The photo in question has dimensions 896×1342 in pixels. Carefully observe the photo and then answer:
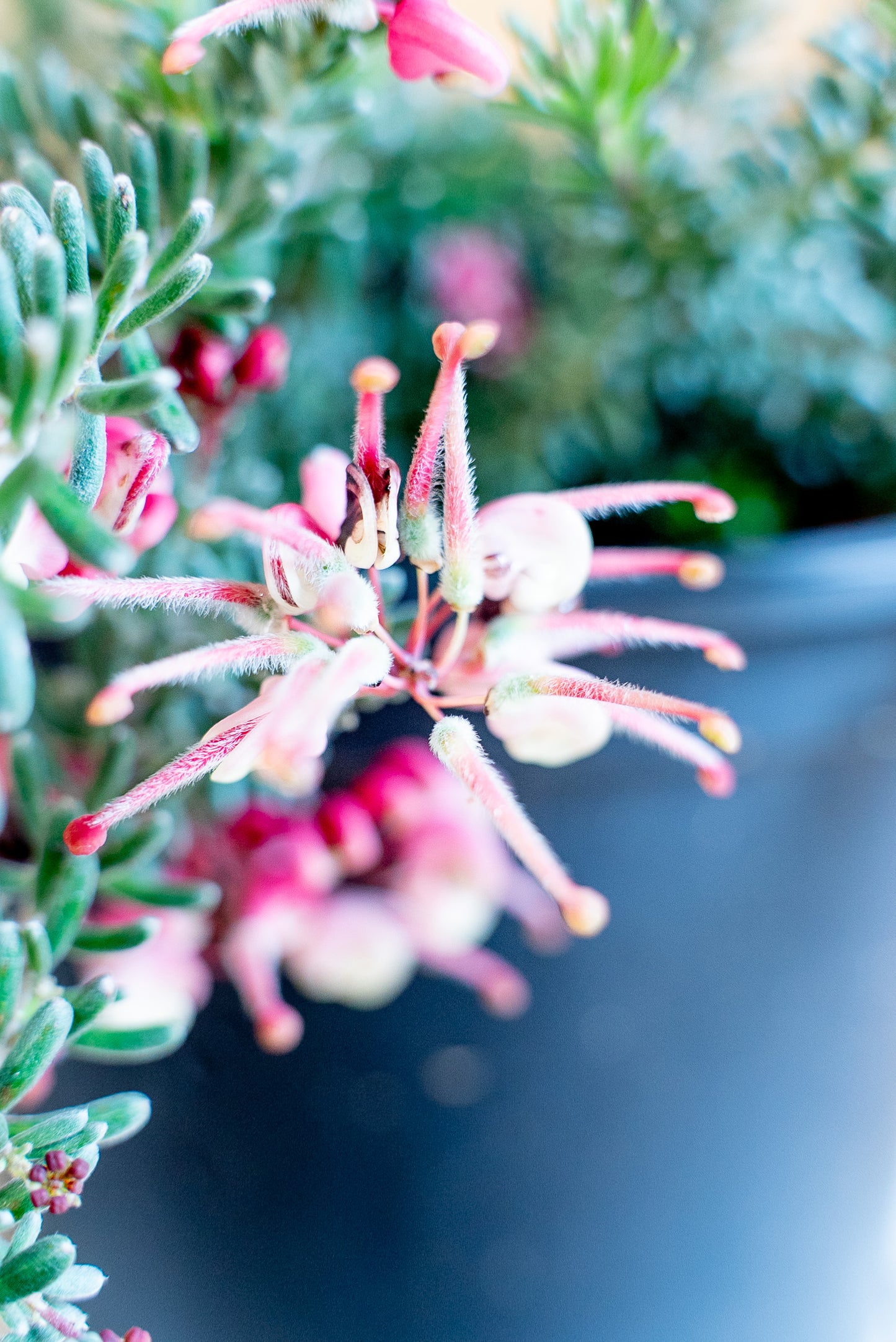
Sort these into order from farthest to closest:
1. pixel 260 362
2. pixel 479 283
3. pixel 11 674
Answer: pixel 479 283, pixel 260 362, pixel 11 674

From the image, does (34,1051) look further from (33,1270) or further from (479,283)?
(479,283)

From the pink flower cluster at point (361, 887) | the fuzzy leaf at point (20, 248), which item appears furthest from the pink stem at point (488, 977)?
the fuzzy leaf at point (20, 248)

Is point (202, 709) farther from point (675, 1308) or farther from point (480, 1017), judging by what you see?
point (675, 1308)

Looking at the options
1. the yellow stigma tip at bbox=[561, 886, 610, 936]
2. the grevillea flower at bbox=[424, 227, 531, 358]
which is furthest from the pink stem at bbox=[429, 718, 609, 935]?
the grevillea flower at bbox=[424, 227, 531, 358]

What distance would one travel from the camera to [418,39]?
0.16 m

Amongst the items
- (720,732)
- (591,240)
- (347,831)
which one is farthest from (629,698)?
(591,240)

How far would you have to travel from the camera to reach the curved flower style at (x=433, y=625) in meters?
0.14

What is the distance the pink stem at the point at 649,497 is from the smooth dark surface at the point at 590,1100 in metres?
0.10

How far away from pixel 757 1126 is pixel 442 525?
26 centimetres

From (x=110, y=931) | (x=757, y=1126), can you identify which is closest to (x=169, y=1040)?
(x=110, y=931)

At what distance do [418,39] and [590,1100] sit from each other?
279mm

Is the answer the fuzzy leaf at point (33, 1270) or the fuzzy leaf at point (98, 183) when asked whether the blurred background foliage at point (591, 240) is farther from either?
the fuzzy leaf at point (33, 1270)

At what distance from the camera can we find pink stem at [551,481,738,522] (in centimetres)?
18

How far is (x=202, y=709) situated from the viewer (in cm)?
25
